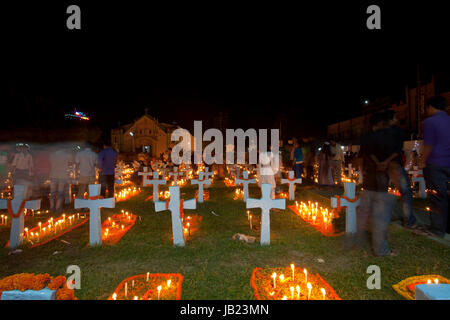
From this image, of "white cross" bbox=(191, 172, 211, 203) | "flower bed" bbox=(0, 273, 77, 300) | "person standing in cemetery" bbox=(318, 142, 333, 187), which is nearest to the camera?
"flower bed" bbox=(0, 273, 77, 300)

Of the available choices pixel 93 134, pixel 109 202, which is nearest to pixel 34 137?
pixel 93 134

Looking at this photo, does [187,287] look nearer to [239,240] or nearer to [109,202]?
[239,240]

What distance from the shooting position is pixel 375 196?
4.23 m

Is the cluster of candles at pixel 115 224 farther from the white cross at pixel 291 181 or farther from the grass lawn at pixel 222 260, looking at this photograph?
the white cross at pixel 291 181

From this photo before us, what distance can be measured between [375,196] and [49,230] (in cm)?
740

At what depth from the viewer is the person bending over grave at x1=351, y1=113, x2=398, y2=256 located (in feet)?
13.4

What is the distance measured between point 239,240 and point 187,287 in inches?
75.8

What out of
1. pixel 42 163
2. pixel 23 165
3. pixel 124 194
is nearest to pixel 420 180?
pixel 124 194

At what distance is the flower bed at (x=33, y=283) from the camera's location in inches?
126

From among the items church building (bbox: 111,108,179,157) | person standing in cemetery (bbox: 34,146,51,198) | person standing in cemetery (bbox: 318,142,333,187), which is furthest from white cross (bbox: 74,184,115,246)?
church building (bbox: 111,108,179,157)

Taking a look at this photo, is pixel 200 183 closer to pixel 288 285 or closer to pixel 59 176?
pixel 59 176

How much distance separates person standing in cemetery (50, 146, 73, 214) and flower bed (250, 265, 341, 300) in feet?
23.6

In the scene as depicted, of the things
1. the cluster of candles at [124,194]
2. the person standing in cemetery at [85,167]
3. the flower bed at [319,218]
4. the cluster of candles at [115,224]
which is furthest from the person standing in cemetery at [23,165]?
the flower bed at [319,218]

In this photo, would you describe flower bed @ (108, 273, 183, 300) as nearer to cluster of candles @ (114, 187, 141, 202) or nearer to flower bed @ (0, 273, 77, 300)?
flower bed @ (0, 273, 77, 300)
